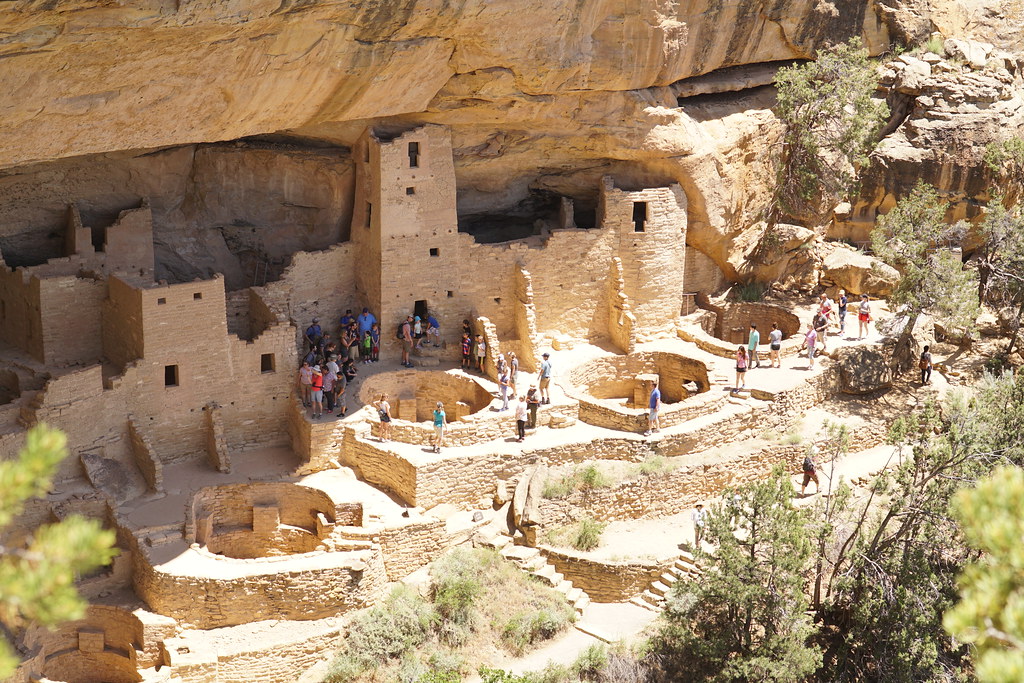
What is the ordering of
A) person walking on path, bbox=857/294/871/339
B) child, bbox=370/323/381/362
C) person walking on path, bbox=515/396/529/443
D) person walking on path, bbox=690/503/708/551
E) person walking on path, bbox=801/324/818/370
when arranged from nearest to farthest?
person walking on path, bbox=690/503/708/551
person walking on path, bbox=515/396/529/443
child, bbox=370/323/381/362
person walking on path, bbox=801/324/818/370
person walking on path, bbox=857/294/871/339

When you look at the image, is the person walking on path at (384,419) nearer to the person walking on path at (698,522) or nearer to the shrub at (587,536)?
the shrub at (587,536)

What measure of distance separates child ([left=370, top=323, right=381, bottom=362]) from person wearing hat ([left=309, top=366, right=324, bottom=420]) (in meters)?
1.93

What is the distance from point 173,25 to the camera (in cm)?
1655

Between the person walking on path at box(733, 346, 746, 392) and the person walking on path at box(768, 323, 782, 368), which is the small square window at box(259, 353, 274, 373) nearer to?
the person walking on path at box(733, 346, 746, 392)

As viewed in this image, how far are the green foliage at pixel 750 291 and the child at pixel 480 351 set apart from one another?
6.28 m

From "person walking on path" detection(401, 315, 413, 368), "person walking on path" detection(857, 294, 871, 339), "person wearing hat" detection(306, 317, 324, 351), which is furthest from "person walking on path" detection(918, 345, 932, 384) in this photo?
"person wearing hat" detection(306, 317, 324, 351)

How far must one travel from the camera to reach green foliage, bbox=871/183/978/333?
77.2ft

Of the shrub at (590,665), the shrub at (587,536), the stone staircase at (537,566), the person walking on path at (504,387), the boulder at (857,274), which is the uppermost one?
the boulder at (857,274)

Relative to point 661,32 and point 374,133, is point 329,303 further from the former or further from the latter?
point 661,32

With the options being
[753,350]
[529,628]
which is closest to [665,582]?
[529,628]

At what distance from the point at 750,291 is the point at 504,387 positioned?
7.19m

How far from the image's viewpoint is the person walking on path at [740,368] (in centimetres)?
2298

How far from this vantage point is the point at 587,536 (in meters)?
20.6

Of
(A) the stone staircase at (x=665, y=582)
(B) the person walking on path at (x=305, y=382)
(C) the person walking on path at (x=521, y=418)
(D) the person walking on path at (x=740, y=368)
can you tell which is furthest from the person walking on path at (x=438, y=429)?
(D) the person walking on path at (x=740, y=368)
